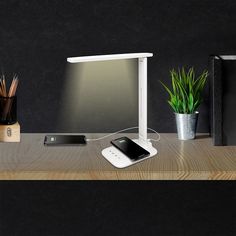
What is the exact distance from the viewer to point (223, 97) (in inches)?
68.5

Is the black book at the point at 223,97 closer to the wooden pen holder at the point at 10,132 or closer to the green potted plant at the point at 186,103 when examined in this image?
the green potted plant at the point at 186,103

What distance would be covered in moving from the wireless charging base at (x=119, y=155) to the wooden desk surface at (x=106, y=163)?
0.06ft

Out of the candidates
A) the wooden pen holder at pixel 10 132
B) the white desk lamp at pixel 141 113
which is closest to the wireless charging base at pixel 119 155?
the white desk lamp at pixel 141 113

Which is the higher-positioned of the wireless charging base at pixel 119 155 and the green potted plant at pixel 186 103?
the green potted plant at pixel 186 103

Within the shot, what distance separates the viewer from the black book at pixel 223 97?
172 cm

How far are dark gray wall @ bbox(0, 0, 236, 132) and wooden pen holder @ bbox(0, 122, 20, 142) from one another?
196mm

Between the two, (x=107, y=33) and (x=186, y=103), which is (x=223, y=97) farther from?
(x=107, y=33)

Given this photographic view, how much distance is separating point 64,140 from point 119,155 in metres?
0.26

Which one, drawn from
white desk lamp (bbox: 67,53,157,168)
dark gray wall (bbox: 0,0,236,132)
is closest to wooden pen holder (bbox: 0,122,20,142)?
dark gray wall (bbox: 0,0,236,132)

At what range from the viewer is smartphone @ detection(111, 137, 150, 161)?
1.64 m
